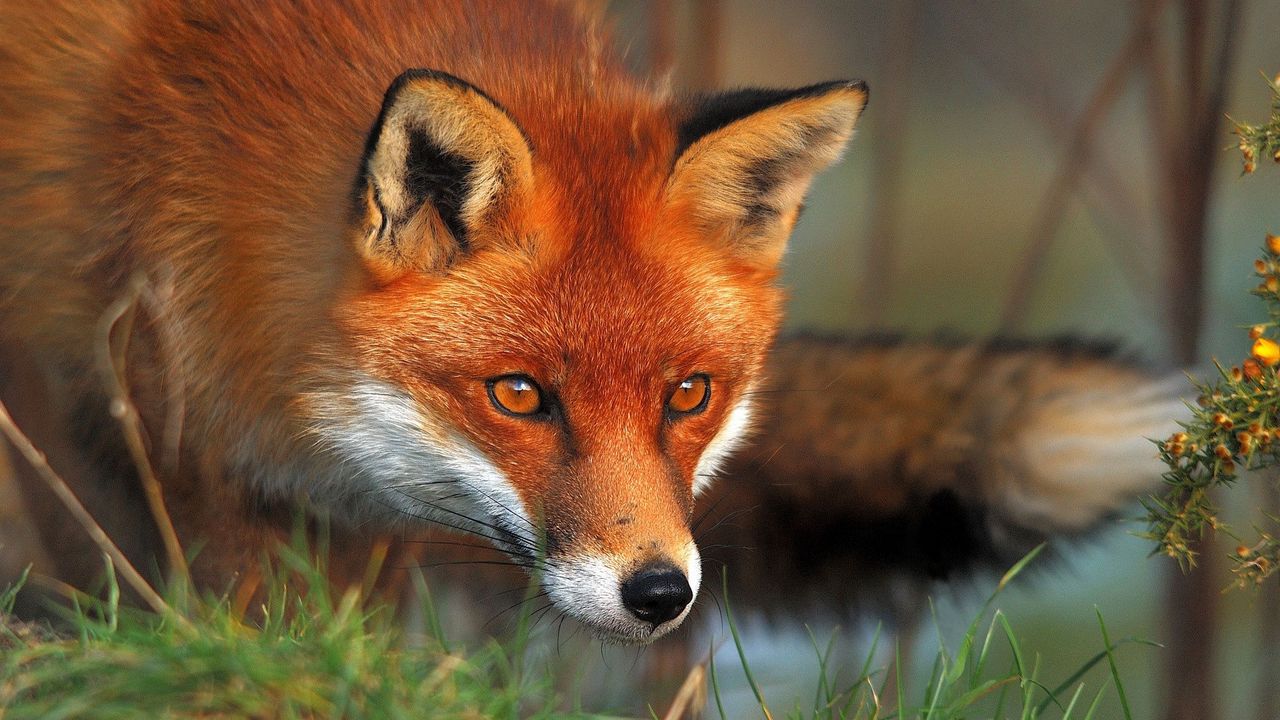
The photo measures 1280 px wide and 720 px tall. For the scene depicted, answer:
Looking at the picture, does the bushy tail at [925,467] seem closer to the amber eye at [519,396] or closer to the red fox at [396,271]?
the red fox at [396,271]

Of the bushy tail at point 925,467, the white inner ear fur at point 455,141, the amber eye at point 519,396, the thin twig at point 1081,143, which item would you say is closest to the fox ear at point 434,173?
the white inner ear fur at point 455,141

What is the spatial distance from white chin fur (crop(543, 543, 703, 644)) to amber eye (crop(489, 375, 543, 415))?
1.04 ft

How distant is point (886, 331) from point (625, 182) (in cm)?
140

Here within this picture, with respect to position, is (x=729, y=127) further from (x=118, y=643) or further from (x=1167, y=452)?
(x=118, y=643)

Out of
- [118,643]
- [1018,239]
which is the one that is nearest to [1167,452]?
[118,643]

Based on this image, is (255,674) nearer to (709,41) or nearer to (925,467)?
(925,467)

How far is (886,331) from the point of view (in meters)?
3.66

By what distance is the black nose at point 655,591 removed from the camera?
6.91ft

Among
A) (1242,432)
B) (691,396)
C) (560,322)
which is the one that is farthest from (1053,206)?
(560,322)

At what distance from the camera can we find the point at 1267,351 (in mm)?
1954

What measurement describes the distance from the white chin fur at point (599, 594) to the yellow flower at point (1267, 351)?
40.8 inches

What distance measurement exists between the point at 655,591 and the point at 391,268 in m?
0.86

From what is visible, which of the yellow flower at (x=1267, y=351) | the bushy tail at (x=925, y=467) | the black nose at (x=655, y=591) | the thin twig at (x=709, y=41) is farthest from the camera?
the thin twig at (x=709, y=41)

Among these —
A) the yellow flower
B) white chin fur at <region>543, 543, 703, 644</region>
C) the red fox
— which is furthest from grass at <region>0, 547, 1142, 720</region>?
the yellow flower
